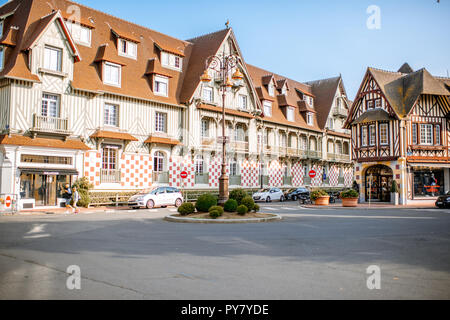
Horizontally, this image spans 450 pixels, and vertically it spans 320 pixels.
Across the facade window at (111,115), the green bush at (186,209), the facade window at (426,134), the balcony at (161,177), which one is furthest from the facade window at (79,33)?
the facade window at (426,134)

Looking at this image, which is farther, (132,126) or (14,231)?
(132,126)

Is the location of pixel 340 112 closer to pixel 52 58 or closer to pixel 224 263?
pixel 52 58

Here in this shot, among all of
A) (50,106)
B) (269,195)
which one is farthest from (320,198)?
(50,106)

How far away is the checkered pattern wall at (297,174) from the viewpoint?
42781mm

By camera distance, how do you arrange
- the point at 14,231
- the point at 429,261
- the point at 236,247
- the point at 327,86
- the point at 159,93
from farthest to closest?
1. the point at 327,86
2. the point at 159,93
3. the point at 14,231
4. the point at 236,247
5. the point at 429,261

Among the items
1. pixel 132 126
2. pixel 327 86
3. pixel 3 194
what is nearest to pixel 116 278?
pixel 3 194

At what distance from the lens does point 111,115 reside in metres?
27.5

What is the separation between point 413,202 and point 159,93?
835 inches

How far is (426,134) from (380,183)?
5.17 metres

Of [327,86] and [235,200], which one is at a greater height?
[327,86]

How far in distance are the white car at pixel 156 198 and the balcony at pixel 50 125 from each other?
5.88 m

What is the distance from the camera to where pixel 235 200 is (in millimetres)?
16922

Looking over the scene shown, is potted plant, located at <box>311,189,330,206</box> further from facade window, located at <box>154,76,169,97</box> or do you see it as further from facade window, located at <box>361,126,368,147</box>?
facade window, located at <box>154,76,169,97</box>

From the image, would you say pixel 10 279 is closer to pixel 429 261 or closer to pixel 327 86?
pixel 429 261
